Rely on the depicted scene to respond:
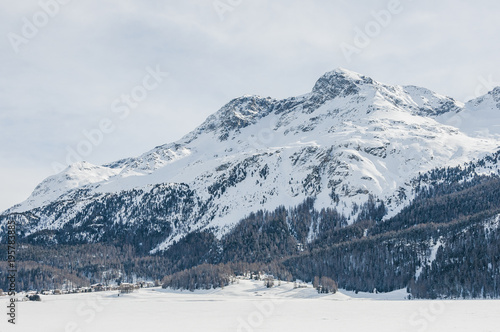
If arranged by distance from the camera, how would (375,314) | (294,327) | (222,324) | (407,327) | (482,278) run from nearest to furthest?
(407,327), (294,327), (222,324), (375,314), (482,278)

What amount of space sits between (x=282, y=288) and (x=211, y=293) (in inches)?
1123

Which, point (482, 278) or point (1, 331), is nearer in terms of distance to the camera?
point (1, 331)

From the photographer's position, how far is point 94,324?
100938mm

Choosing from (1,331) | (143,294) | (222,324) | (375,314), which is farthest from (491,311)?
(143,294)

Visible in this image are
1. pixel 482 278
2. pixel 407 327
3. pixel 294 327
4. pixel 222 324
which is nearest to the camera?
pixel 407 327

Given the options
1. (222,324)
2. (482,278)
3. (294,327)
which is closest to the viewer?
(294,327)

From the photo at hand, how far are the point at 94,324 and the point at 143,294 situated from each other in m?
100

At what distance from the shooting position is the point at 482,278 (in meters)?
187

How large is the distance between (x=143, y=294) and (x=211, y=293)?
27.6m

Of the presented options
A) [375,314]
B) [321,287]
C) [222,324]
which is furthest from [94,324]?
[321,287]

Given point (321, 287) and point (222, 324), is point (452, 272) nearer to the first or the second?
point (321, 287)

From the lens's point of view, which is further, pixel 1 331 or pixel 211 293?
pixel 211 293

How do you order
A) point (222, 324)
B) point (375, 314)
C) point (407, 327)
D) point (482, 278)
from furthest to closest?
point (482, 278), point (375, 314), point (222, 324), point (407, 327)

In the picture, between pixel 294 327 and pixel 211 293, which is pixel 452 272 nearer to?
pixel 211 293
